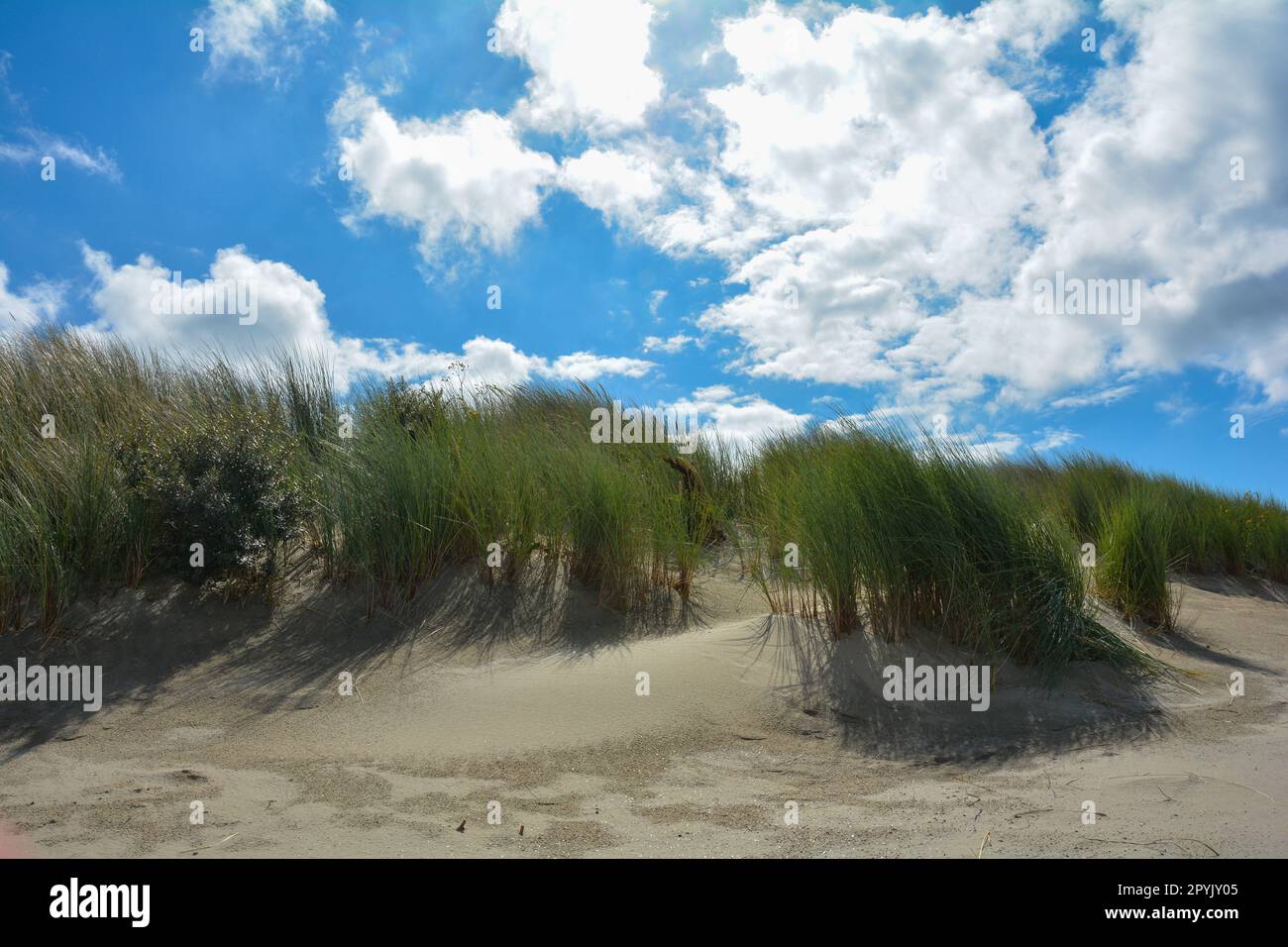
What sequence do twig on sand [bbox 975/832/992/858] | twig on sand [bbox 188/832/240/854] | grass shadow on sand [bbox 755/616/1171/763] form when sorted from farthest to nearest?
grass shadow on sand [bbox 755/616/1171/763] → twig on sand [bbox 188/832/240/854] → twig on sand [bbox 975/832/992/858]

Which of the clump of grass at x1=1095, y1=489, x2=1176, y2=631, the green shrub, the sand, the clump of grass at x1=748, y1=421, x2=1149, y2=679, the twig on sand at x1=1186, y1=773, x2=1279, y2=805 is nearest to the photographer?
the sand

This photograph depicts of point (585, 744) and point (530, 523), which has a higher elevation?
point (530, 523)

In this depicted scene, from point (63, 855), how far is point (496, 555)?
399cm

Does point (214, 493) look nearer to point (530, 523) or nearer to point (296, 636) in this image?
point (296, 636)

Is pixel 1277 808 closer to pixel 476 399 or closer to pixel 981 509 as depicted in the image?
pixel 981 509

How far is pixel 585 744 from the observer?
475 centimetres

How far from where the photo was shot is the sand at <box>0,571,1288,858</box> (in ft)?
11.2

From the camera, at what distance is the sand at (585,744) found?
3.42 m

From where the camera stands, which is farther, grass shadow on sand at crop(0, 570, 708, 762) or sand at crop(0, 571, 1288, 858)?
grass shadow on sand at crop(0, 570, 708, 762)

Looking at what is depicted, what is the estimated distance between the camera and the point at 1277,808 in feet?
11.7

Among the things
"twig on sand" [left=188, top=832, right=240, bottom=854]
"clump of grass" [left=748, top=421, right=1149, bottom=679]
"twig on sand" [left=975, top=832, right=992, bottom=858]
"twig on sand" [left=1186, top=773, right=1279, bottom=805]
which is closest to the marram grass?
"clump of grass" [left=748, top=421, right=1149, bottom=679]

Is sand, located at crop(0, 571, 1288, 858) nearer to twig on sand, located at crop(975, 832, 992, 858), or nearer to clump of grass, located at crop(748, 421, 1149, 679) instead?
twig on sand, located at crop(975, 832, 992, 858)

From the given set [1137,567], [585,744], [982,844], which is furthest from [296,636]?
[1137,567]
